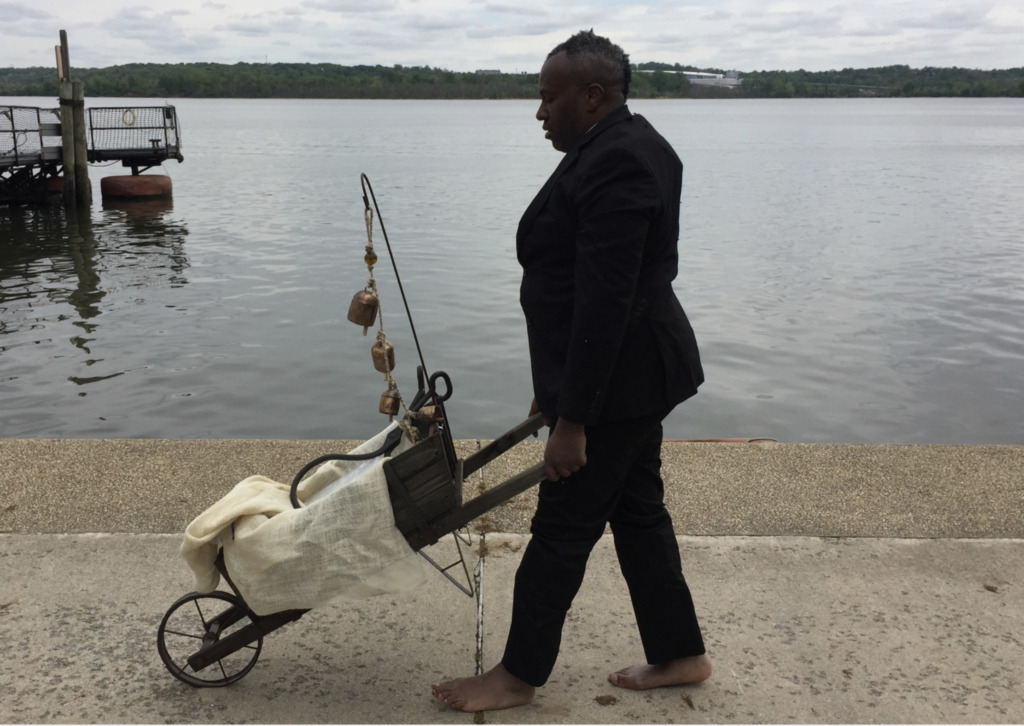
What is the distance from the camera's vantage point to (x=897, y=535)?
4199 millimetres

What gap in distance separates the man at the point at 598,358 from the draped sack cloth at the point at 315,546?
1.35ft

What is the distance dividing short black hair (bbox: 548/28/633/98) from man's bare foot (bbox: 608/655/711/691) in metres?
1.76

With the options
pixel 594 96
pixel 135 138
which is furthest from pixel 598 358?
pixel 135 138

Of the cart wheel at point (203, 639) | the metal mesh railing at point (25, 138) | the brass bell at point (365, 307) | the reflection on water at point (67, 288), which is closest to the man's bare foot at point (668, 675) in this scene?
the cart wheel at point (203, 639)

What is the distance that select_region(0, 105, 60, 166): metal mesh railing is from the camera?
23.0 m

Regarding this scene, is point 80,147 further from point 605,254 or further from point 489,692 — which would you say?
point 605,254

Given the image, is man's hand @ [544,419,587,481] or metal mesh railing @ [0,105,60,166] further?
metal mesh railing @ [0,105,60,166]

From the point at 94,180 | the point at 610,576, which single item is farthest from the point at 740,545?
the point at 94,180

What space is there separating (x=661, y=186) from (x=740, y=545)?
6.26ft

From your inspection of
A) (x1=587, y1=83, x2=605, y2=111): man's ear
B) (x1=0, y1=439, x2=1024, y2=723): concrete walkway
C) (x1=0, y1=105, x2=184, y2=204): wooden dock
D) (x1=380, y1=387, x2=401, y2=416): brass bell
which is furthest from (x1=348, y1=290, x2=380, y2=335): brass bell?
(x1=0, y1=105, x2=184, y2=204): wooden dock

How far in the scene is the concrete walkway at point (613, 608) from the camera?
3.08 m

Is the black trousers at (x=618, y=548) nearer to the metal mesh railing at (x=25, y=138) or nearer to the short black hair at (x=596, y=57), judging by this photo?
the short black hair at (x=596, y=57)

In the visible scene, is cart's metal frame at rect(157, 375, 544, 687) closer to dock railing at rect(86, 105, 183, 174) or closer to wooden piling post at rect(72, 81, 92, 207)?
wooden piling post at rect(72, 81, 92, 207)

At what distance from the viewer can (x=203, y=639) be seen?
3146 millimetres
